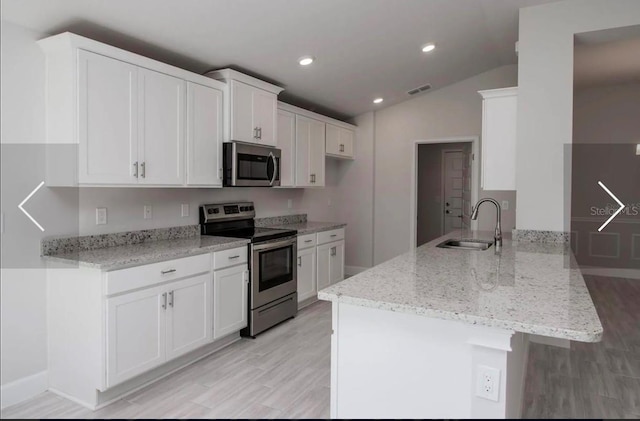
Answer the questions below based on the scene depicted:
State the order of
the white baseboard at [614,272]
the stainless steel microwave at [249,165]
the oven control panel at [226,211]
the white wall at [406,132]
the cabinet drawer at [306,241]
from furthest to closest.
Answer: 1. the white baseboard at [614,272]
2. the white wall at [406,132]
3. the cabinet drawer at [306,241]
4. the oven control panel at [226,211]
5. the stainless steel microwave at [249,165]

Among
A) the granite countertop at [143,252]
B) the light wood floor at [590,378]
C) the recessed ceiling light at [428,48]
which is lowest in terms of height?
the light wood floor at [590,378]

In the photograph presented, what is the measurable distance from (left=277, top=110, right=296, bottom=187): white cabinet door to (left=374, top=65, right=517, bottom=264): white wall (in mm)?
1853

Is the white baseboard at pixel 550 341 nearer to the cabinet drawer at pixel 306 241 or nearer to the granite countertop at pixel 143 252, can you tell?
the cabinet drawer at pixel 306 241

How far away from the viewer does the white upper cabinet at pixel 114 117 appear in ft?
8.25

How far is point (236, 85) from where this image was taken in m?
3.62

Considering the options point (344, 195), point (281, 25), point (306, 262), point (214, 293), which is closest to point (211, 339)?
point (214, 293)

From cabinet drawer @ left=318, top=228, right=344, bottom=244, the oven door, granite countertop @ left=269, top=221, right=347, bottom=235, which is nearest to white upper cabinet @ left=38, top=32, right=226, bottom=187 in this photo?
the oven door

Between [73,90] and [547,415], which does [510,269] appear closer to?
[547,415]

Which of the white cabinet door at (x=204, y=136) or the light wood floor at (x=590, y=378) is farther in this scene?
the white cabinet door at (x=204, y=136)

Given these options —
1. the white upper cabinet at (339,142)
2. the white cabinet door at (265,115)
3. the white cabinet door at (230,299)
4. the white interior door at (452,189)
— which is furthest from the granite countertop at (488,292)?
the white interior door at (452,189)

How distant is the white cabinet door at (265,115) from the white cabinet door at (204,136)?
16.4 inches

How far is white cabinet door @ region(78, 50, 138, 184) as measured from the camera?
8.28 ft

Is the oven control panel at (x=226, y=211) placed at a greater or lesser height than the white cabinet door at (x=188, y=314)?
greater

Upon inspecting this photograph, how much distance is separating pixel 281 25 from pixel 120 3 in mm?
1103
